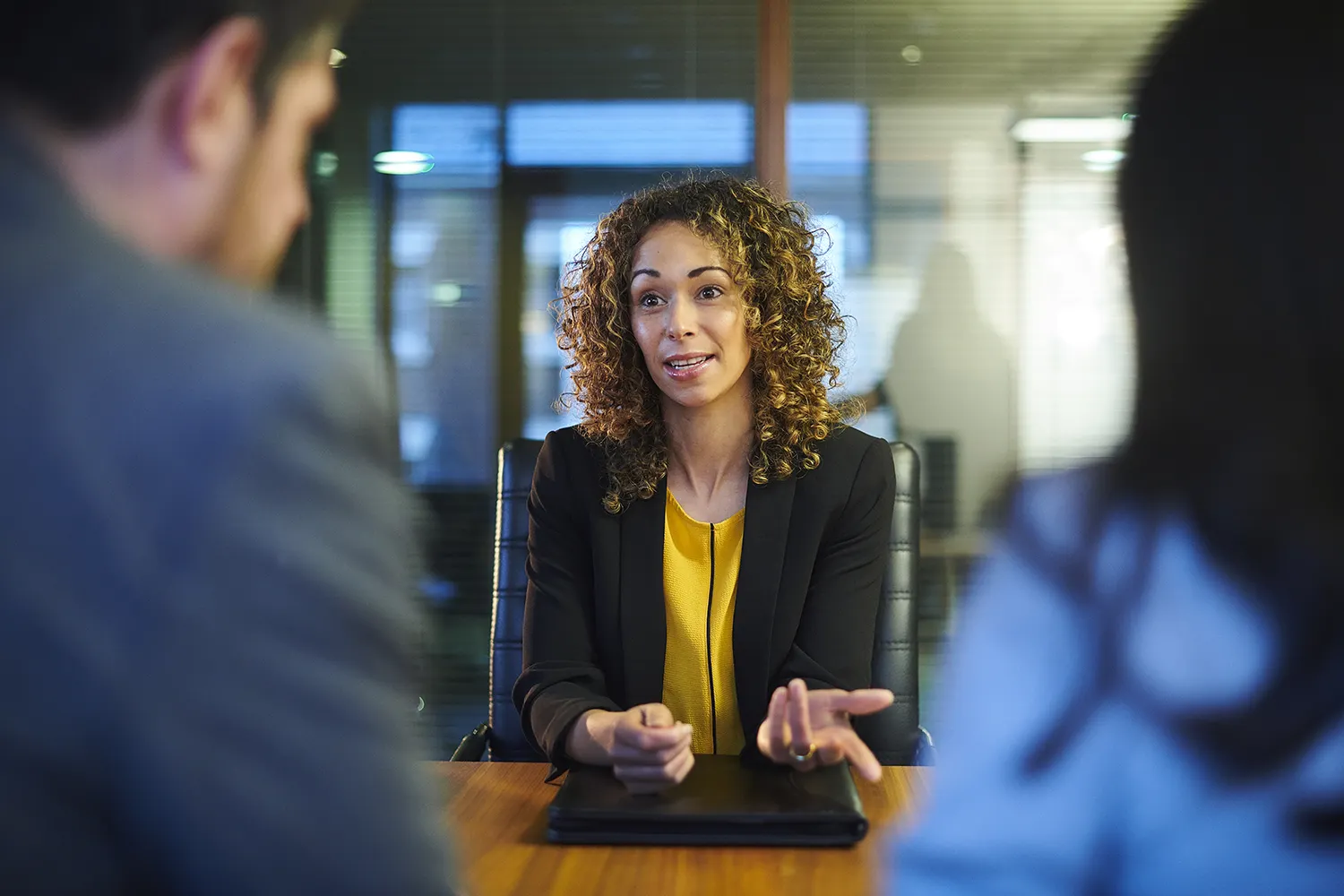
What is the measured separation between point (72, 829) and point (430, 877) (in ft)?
0.54

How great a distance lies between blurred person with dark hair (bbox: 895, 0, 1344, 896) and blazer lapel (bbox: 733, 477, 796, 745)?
3.62 feet

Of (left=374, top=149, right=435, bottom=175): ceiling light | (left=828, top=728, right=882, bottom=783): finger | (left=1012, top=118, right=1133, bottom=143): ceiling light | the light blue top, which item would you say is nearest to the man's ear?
the light blue top

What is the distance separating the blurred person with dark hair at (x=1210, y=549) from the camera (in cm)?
66

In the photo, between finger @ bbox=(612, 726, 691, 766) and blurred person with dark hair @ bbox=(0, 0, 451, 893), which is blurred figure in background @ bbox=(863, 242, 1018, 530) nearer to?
finger @ bbox=(612, 726, 691, 766)

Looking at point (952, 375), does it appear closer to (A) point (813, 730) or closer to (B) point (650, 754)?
(A) point (813, 730)

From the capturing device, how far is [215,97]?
61 centimetres

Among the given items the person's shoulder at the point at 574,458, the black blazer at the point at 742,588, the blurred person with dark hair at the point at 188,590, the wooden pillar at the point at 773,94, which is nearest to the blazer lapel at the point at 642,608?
the black blazer at the point at 742,588

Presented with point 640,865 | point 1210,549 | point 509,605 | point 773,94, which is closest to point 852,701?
point 640,865

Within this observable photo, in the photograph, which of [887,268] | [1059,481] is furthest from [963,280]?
[1059,481]

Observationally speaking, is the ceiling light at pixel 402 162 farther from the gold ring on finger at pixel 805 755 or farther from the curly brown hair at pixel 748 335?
the gold ring on finger at pixel 805 755

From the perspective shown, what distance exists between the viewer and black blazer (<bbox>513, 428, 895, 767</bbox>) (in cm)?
181

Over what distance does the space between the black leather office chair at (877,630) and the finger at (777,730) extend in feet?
2.05

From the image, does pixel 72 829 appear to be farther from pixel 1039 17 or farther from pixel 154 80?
pixel 1039 17

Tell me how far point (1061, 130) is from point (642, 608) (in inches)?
94.4
